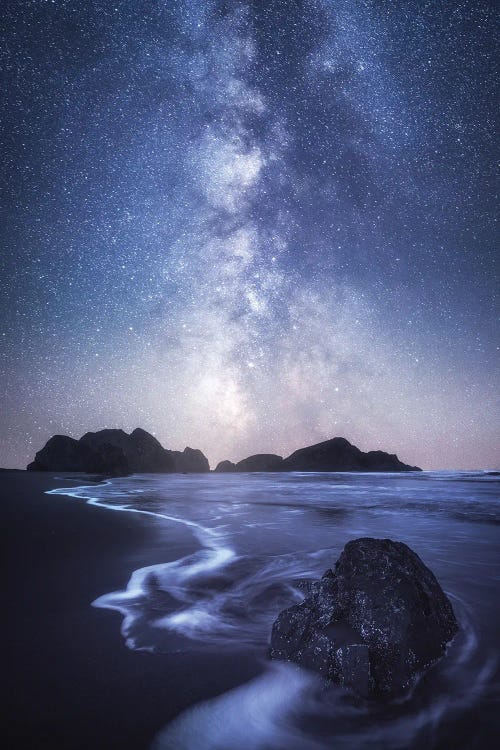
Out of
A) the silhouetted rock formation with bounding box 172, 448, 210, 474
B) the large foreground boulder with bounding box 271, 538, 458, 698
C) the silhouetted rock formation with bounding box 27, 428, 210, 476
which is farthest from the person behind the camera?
the silhouetted rock formation with bounding box 172, 448, 210, 474

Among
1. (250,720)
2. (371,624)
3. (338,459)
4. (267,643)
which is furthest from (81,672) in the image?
(338,459)

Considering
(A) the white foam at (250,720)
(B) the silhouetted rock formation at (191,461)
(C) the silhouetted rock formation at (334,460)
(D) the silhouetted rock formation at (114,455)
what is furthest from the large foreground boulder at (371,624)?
(B) the silhouetted rock formation at (191,461)

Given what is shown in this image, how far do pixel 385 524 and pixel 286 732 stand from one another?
6980mm

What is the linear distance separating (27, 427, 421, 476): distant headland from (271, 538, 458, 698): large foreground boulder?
52749mm

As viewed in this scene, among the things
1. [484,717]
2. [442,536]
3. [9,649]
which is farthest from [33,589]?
[442,536]

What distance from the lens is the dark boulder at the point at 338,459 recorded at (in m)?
111

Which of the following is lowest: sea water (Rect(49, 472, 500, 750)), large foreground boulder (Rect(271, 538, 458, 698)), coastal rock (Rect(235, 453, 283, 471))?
coastal rock (Rect(235, 453, 283, 471))

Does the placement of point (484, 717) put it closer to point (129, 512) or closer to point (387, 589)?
point (387, 589)

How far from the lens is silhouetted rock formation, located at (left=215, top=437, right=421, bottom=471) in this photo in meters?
111

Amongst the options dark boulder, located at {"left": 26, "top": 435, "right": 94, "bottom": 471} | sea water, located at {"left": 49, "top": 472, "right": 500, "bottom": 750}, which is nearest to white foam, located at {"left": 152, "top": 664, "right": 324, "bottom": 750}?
sea water, located at {"left": 49, "top": 472, "right": 500, "bottom": 750}

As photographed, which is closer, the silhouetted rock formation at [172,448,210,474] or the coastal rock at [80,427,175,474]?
the coastal rock at [80,427,175,474]

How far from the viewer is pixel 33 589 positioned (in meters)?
3.34

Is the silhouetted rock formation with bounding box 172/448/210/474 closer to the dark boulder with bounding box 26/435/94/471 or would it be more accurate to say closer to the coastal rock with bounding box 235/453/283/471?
the coastal rock with bounding box 235/453/283/471

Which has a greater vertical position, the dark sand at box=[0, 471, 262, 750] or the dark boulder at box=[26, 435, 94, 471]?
the dark sand at box=[0, 471, 262, 750]
